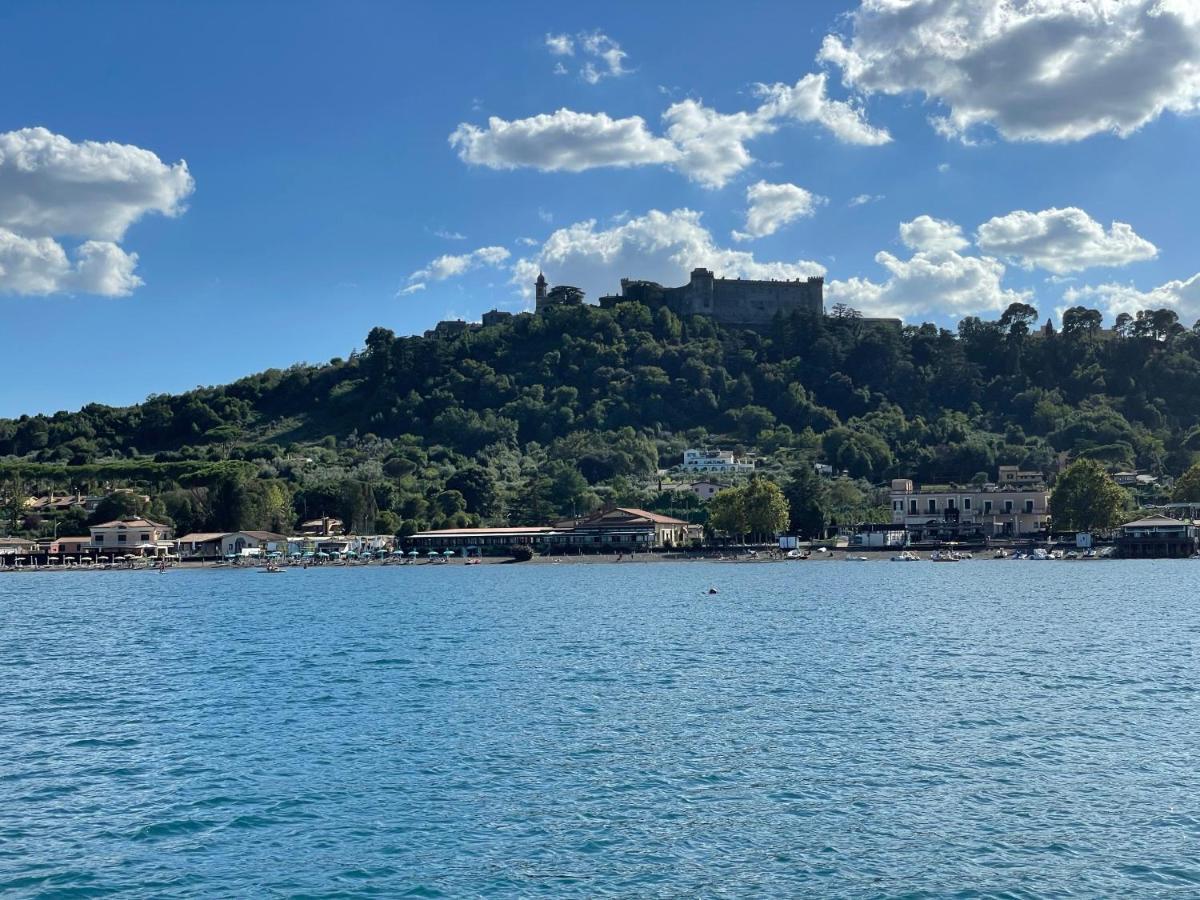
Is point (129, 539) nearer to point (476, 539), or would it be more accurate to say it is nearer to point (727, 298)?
point (476, 539)

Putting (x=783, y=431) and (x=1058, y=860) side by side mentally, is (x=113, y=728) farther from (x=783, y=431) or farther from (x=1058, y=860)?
(x=783, y=431)

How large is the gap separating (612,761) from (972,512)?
302 ft

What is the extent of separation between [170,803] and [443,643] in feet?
64.6

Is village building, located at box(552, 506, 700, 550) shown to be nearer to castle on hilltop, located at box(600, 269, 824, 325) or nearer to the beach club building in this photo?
the beach club building

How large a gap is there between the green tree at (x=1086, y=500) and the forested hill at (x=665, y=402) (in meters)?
34.7

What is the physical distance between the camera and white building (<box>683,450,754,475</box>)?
13362 centimetres

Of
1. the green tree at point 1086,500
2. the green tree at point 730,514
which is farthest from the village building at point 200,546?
the green tree at point 1086,500

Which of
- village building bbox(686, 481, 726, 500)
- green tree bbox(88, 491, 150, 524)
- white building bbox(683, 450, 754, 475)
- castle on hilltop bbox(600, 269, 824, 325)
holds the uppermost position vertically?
castle on hilltop bbox(600, 269, 824, 325)

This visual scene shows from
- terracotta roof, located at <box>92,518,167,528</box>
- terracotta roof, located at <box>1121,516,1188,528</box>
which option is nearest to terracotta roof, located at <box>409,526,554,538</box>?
terracotta roof, located at <box>92,518,167,528</box>

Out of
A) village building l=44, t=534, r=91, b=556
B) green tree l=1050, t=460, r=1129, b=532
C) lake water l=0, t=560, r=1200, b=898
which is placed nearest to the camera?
lake water l=0, t=560, r=1200, b=898

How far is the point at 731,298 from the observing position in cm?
17738

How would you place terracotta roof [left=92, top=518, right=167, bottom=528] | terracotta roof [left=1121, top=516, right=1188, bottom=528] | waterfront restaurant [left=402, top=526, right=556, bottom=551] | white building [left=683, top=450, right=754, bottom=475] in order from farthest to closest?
white building [left=683, top=450, right=754, bottom=475] → terracotta roof [left=92, top=518, right=167, bottom=528] → waterfront restaurant [left=402, top=526, right=556, bottom=551] → terracotta roof [left=1121, top=516, right=1188, bottom=528]

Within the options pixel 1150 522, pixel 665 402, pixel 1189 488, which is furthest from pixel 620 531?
pixel 665 402

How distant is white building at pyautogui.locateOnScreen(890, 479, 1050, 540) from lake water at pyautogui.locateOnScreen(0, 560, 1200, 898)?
63732 mm
